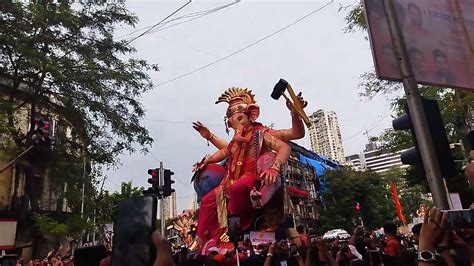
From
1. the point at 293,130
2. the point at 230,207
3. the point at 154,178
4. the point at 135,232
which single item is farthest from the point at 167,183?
the point at 135,232

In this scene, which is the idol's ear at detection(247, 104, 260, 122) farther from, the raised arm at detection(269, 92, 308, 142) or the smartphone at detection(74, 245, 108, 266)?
the smartphone at detection(74, 245, 108, 266)

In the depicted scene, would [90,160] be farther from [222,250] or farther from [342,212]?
[342,212]

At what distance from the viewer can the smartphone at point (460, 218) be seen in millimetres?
2430

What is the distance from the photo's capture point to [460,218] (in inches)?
96.3

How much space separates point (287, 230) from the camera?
11727 millimetres

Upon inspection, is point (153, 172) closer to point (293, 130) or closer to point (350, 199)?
point (293, 130)

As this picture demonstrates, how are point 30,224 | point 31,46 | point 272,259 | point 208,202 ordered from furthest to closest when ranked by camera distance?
point 30,224, point 31,46, point 208,202, point 272,259

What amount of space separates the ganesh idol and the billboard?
6.99 m

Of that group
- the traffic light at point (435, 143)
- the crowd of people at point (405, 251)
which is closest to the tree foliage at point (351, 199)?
the crowd of people at point (405, 251)

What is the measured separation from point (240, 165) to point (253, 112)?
1976 millimetres

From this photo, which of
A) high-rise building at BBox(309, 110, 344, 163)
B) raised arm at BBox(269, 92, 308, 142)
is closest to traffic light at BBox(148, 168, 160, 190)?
raised arm at BBox(269, 92, 308, 142)

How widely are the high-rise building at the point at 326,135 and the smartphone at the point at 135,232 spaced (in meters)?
68.4

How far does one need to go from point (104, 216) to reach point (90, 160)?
7.08 meters

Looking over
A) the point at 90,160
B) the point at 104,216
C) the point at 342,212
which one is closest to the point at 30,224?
the point at 104,216
